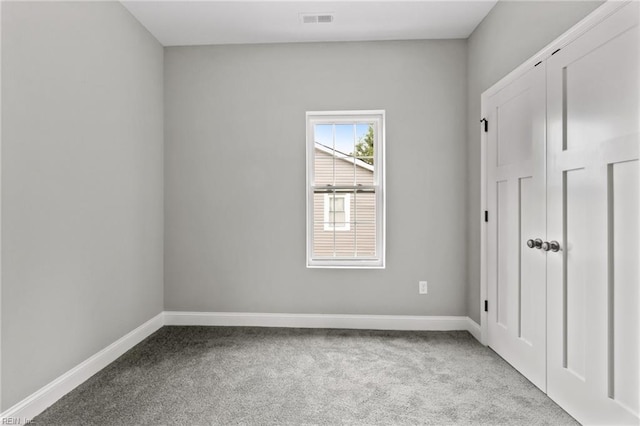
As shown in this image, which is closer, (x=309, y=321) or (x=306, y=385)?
(x=306, y=385)

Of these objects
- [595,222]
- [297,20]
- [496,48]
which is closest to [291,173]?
[297,20]

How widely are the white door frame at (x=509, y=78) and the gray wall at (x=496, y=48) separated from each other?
0.06 m

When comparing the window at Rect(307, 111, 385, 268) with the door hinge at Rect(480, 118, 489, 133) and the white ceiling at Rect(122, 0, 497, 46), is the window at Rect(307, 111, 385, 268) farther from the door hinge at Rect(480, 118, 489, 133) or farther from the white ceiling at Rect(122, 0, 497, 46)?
the door hinge at Rect(480, 118, 489, 133)

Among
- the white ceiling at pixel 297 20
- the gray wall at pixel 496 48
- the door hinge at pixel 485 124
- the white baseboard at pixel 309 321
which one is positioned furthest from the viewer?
the white baseboard at pixel 309 321

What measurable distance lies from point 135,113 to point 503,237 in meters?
3.17

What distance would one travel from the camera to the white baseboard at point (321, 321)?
11.2ft

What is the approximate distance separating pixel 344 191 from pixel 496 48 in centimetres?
174

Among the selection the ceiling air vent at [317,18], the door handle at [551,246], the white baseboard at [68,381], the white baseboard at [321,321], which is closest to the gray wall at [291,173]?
the white baseboard at [321,321]

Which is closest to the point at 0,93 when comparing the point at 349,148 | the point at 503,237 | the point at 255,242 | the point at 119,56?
the point at 119,56

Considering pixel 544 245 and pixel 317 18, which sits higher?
pixel 317 18

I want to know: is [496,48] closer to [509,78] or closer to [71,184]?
[509,78]

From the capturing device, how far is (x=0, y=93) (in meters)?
1.78

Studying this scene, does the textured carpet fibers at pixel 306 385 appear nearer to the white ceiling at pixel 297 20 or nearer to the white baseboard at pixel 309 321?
the white baseboard at pixel 309 321

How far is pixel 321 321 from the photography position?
3471mm
